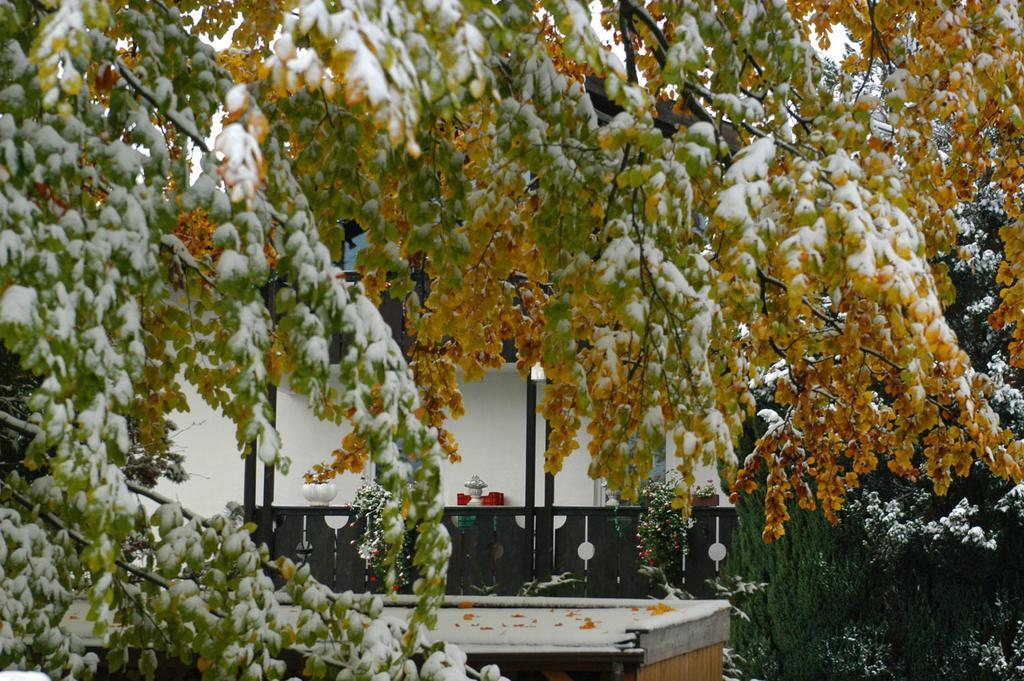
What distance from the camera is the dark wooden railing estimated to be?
1277 cm

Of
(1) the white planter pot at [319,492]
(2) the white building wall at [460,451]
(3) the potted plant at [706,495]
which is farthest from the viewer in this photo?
(2) the white building wall at [460,451]

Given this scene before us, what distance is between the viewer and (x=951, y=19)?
16.2ft

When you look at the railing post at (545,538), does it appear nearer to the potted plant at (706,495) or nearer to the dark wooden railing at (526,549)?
the dark wooden railing at (526,549)

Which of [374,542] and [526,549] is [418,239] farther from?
[526,549]

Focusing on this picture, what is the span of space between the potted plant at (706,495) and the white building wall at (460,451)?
45.4 inches

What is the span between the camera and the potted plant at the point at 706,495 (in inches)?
611

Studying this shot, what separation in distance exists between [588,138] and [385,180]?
76 centimetres

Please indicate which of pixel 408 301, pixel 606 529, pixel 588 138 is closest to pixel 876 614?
pixel 606 529

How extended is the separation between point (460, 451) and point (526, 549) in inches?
163

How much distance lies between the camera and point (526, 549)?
1333cm

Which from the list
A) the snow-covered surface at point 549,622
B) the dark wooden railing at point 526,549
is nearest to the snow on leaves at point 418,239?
the snow-covered surface at point 549,622

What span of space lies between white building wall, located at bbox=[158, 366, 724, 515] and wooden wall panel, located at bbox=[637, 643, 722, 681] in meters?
9.71

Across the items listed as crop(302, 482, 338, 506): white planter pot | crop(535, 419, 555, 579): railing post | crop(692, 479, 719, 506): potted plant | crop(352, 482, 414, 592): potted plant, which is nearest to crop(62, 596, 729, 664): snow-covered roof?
crop(352, 482, 414, 592): potted plant

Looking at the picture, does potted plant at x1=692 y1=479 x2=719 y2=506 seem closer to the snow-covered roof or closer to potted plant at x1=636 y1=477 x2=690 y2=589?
potted plant at x1=636 y1=477 x2=690 y2=589
